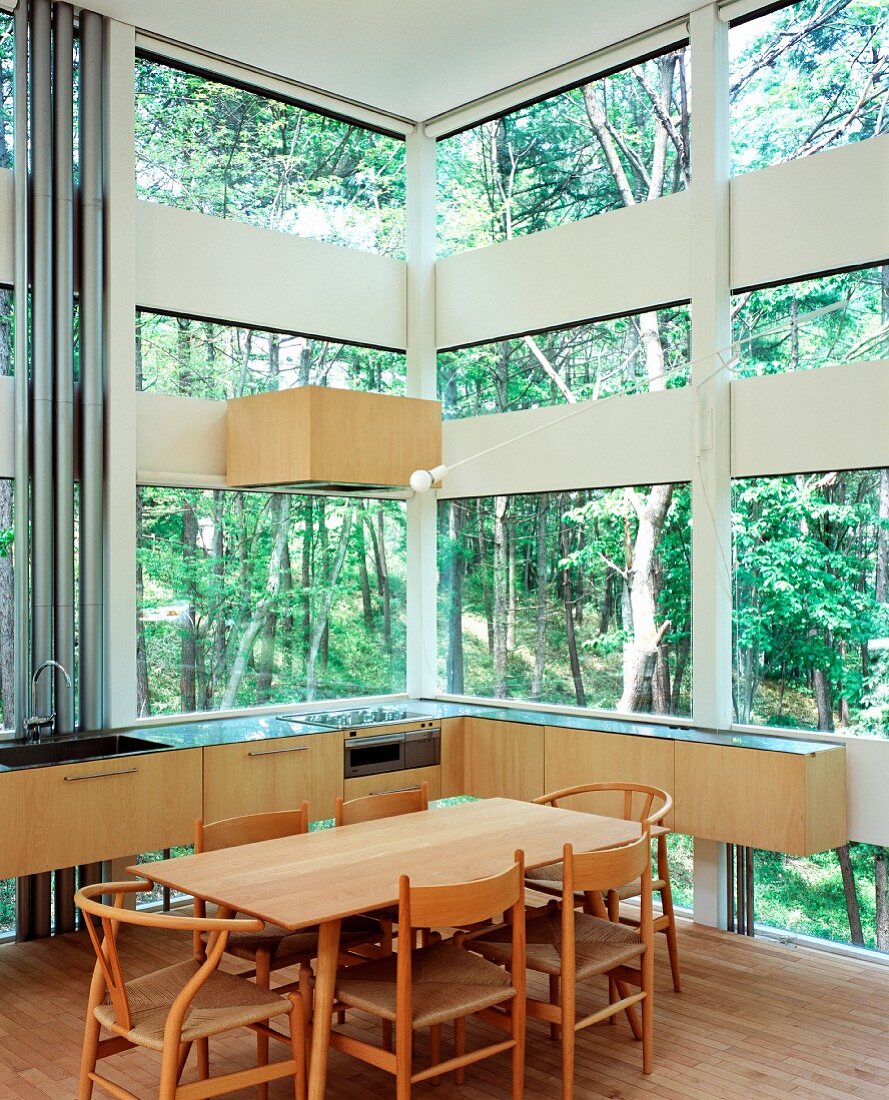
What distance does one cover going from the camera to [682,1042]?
388 cm

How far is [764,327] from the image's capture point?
5.32 m

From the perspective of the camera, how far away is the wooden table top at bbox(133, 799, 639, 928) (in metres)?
3.01

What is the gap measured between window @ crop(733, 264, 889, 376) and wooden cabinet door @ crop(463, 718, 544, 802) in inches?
83.9

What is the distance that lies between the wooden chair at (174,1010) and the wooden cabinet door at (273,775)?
5.99ft

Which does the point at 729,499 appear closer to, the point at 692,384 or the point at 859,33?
the point at 692,384

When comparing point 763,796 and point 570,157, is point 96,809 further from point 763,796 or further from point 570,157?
point 570,157

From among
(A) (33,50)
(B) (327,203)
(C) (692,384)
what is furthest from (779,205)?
(A) (33,50)

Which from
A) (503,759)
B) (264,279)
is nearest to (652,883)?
(503,759)

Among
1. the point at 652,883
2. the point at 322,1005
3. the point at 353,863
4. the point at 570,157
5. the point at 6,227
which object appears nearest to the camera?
the point at 322,1005

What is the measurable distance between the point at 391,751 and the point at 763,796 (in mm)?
1909

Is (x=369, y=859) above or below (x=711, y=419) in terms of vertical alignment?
below

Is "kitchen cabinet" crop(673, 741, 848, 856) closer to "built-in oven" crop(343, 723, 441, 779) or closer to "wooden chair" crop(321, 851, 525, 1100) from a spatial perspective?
"built-in oven" crop(343, 723, 441, 779)

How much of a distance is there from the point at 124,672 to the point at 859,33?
4545 millimetres

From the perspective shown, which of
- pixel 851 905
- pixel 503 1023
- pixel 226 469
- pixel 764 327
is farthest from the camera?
pixel 226 469
